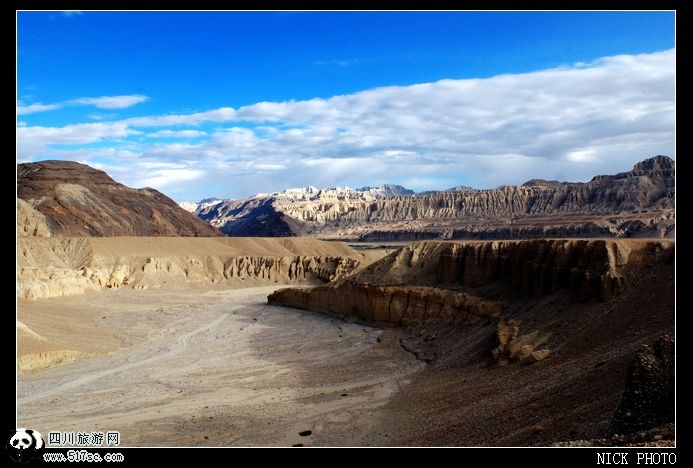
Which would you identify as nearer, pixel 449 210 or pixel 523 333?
pixel 523 333

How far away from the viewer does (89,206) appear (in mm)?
103125

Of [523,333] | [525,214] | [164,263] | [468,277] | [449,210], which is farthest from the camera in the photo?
[449,210]

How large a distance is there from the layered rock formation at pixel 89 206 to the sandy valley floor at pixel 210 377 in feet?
178

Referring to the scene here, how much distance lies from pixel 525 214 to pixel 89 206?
10231 cm

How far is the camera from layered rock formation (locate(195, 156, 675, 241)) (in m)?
98.7

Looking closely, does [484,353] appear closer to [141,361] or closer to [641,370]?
[641,370]

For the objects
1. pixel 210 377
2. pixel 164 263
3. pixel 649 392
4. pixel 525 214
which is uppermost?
pixel 525 214

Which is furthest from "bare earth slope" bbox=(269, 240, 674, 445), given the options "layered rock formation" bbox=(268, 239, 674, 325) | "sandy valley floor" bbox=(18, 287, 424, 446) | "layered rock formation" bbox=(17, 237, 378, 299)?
"layered rock formation" bbox=(17, 237, 378, 299)

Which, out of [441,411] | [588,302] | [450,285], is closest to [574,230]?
[450,285]

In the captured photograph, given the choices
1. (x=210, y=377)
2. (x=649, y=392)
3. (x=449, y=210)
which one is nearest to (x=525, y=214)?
(x=449, y=210)

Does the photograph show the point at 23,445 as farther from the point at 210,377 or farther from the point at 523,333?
the point at 523,333

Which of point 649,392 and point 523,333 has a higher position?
point 649,392
